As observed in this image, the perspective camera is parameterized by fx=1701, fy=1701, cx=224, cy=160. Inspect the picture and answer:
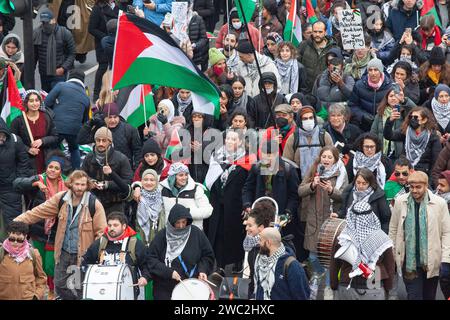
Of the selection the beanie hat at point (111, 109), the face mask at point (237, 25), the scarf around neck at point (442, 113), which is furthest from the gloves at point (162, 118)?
the face mask at point (237, 25)

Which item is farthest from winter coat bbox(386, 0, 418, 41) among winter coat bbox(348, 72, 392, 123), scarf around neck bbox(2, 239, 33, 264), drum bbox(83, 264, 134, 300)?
drum bbox(83, 264, 134, 300)

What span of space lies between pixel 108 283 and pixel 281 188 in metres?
2.61

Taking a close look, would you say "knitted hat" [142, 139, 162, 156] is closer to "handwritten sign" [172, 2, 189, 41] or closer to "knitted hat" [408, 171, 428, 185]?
"knitted hat" [408, 171, 428, 185]

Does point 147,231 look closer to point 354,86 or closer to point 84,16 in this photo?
point 354,86

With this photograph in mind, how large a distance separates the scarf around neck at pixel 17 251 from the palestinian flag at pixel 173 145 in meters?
2.61

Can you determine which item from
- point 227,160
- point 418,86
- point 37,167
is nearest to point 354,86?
point 418,86

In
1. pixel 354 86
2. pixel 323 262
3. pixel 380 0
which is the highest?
pixel 380 0

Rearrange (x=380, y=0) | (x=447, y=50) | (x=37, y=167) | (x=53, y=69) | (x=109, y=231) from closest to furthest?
(x=109, y=231) < (x=37, y=167) < (x=447, y=50) < (x=53, y=69) < (x=380, y=0)

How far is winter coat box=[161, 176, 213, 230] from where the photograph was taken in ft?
54.4

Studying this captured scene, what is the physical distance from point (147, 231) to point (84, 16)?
8.63 meters

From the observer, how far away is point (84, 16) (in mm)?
24844

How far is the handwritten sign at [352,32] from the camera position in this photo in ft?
66.3

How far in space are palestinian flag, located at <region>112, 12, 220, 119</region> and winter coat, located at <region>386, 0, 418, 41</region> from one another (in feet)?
20.6

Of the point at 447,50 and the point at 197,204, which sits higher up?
the point at 447,50
